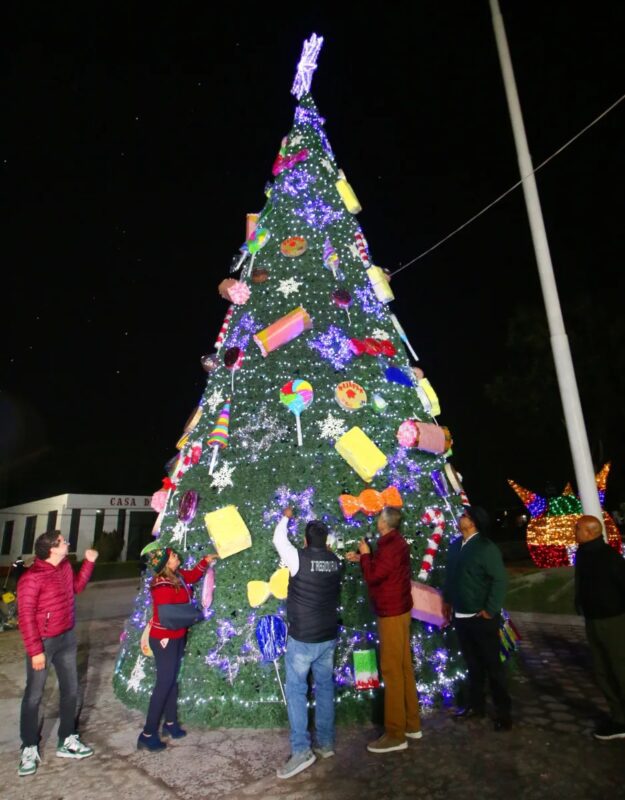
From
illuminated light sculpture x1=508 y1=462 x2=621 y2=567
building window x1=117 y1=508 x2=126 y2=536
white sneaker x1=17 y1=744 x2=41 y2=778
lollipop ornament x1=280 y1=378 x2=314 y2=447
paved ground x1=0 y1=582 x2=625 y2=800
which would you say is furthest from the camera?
building window x1=117 y1=508 x2=126 y2=536

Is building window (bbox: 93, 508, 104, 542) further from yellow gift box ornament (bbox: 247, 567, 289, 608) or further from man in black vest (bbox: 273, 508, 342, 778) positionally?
man in black vest (bbox: 273, 508, 342, 778)

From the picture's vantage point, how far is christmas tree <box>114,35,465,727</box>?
14.1ft

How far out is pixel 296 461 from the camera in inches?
188

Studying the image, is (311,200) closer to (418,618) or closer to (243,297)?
(243,297)

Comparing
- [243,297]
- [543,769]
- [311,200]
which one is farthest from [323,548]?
[311,200]

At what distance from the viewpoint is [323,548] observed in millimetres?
3752

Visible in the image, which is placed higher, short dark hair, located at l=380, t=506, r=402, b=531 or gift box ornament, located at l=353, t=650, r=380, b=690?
short dark hair, located at l=380, t=506, r=402, b=531

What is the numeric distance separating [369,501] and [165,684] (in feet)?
7.05

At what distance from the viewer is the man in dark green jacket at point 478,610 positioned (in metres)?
3.96

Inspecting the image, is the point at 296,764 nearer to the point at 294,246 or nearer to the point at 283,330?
the point at 283,330

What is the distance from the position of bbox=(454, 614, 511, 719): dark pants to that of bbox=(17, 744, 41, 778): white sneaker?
126 inches

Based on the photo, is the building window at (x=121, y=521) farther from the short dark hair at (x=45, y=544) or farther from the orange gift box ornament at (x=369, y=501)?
the orange gift box ornament at (x=369, y=501)

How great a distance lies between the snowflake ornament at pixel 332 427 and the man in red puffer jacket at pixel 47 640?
7.78ft

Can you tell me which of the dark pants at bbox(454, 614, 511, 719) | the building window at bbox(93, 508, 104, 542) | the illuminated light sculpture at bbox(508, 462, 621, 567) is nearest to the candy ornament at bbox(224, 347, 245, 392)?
the dark pants at bbox(454, 614, 511, 719)
